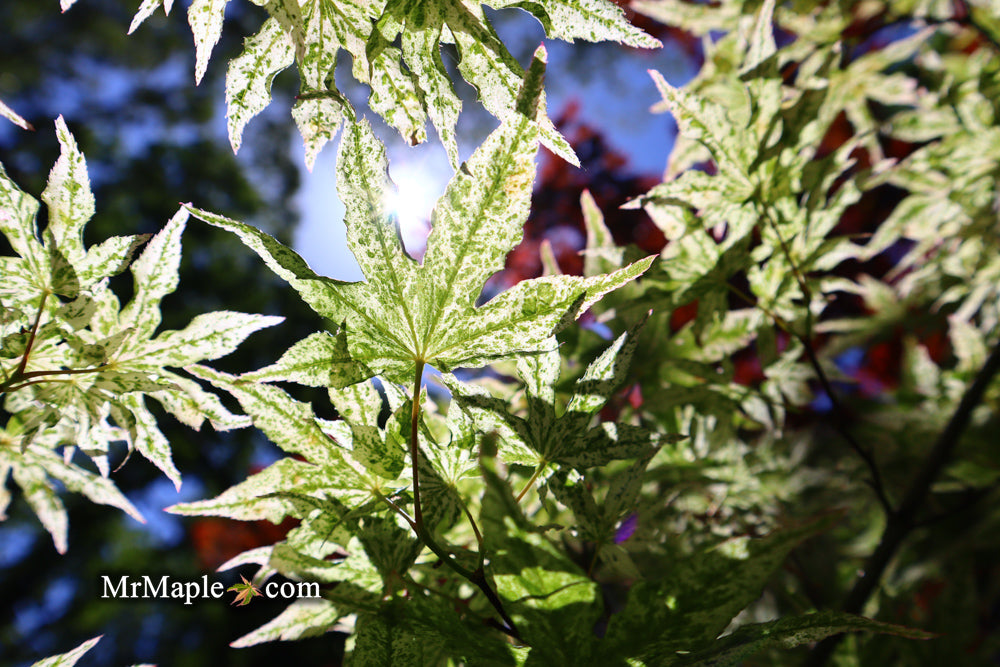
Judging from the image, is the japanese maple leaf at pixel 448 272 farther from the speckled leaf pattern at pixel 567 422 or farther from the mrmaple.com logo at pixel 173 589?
the mrmaple.com logo at pixel 173 589

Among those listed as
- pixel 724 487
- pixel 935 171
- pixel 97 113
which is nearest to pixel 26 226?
pixel 724 487

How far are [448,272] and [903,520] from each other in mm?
826

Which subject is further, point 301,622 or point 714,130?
point 714,130

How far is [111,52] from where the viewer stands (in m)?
5.34

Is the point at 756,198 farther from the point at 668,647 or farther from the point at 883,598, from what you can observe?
the point at 883,598

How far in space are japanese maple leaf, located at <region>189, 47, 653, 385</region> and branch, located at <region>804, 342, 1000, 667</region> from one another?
2.18 ft

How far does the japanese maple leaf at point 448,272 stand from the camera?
0.39m

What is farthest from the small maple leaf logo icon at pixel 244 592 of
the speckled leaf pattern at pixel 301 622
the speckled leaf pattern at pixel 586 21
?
the speckled leaf pattern at pixel 586 21

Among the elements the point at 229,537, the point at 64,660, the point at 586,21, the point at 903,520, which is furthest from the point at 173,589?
the point at 229,537

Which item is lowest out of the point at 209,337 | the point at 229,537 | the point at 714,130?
the point at 209,337

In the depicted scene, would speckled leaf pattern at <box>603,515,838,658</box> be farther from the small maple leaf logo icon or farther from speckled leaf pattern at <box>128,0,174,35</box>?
speckled leaf pattern at <box>128,0,174,35</box>

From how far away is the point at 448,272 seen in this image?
42cm

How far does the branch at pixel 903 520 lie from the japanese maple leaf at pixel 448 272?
66 cm

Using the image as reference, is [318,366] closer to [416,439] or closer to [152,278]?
[416,439]
